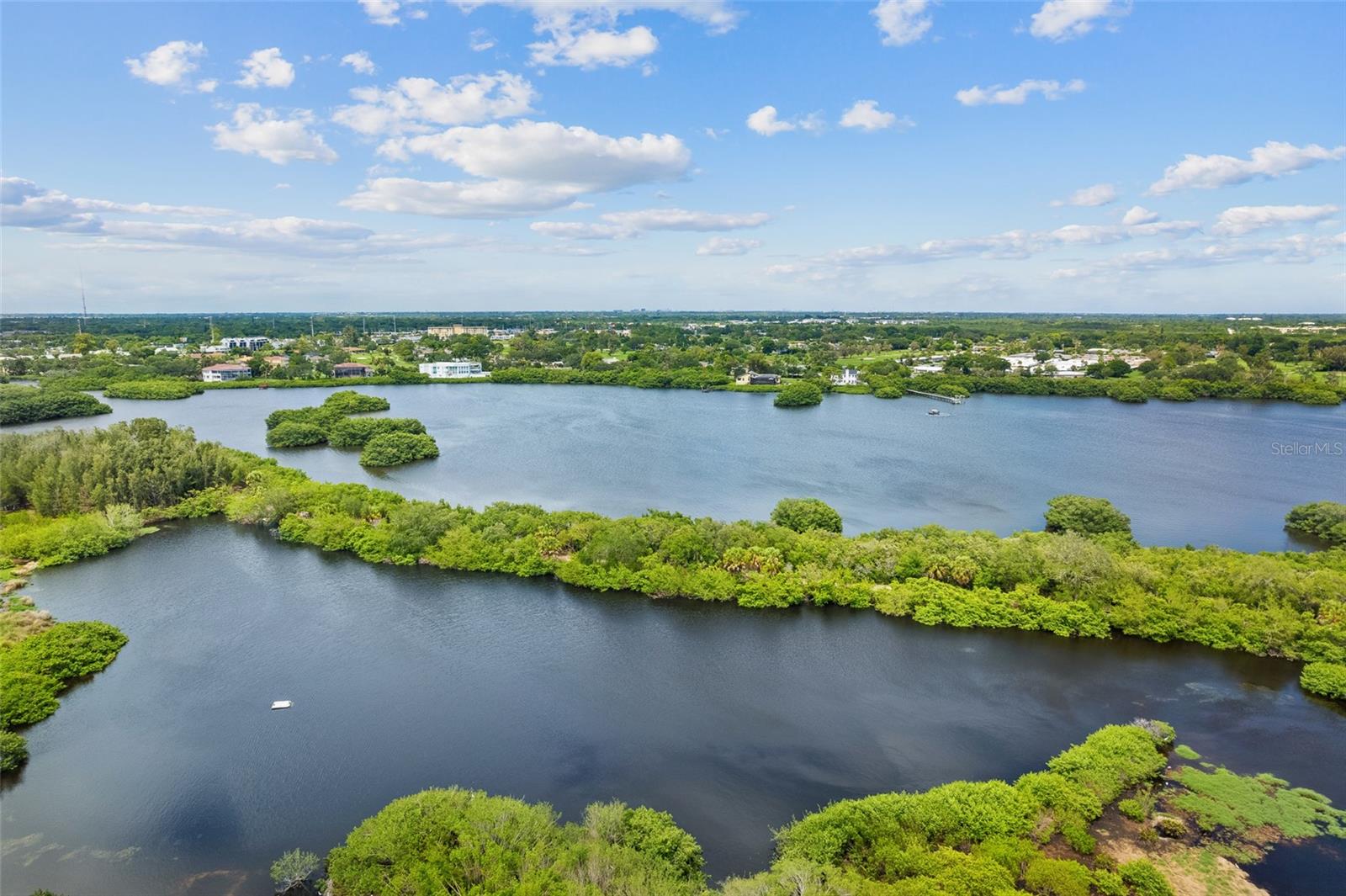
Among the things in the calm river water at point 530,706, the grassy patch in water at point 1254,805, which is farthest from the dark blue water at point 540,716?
the grassy patch in water at point 1254,805

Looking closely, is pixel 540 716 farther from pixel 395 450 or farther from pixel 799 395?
pixel 799 395

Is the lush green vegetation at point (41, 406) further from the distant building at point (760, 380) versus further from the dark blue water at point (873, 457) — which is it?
the distant building at point (760, 380)

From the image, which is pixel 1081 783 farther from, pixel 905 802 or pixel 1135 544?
pixel 1135 544

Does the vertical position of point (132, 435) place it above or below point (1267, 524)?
above

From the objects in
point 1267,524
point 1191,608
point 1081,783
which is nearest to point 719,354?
point 1267,524

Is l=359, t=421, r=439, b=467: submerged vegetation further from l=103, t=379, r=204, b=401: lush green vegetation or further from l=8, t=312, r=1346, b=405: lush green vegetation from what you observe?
l=8, t=312, r=1346, b=405: lush green vegetation

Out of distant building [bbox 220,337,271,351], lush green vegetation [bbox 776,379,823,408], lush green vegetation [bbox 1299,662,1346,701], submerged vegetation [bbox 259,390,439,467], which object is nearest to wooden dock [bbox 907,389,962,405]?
lush green vegetation [bbox 776,379,823,408]
